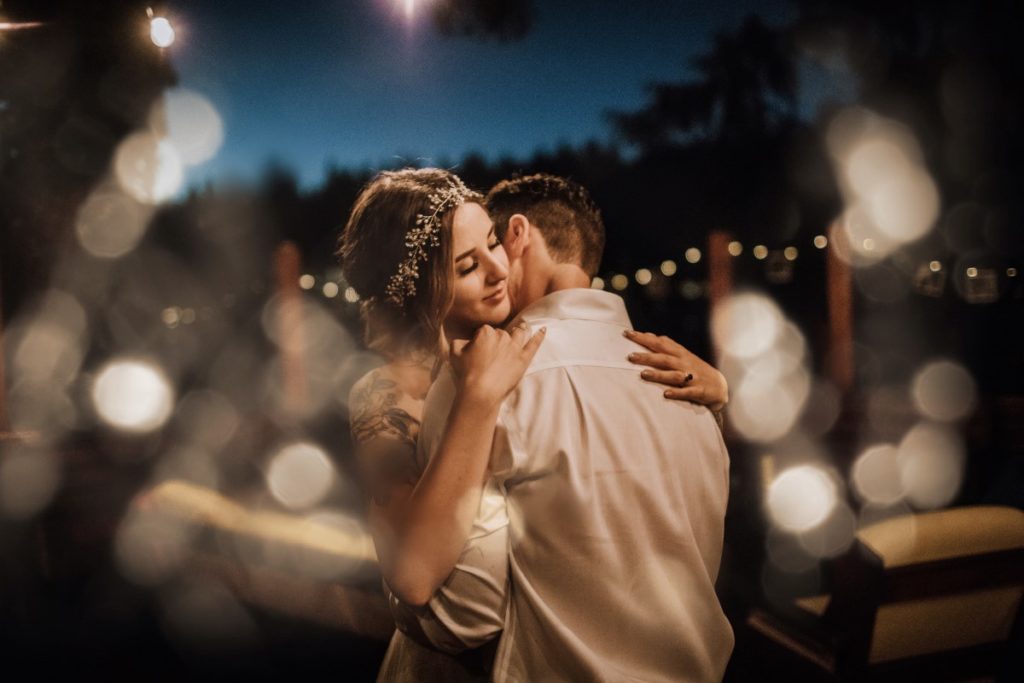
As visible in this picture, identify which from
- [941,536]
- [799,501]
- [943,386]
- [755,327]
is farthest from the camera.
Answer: [755,327]

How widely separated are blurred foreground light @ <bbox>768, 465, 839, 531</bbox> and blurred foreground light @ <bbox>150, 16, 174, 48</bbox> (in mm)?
3303

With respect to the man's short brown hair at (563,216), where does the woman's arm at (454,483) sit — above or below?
below

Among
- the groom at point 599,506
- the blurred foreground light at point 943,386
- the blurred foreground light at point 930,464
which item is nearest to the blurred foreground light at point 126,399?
the groom at point 599,506

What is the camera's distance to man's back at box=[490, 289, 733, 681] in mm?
1284

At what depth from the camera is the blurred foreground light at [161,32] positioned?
2.71 m

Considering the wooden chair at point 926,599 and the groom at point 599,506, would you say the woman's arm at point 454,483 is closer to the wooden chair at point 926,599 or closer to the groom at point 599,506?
the groom at point 599,506

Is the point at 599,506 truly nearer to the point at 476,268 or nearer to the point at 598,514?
the point at 598,514

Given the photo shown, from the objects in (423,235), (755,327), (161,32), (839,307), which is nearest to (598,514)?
(423,235)

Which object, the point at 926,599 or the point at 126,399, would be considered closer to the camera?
the point at 926,599

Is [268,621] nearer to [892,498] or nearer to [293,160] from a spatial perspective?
[293,160]

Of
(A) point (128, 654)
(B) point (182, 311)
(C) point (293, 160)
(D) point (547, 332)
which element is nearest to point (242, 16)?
(C) point (293, 160)

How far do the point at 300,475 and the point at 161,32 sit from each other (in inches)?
→ 150

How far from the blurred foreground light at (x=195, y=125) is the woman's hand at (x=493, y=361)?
6.06 ft

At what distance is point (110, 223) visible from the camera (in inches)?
198
